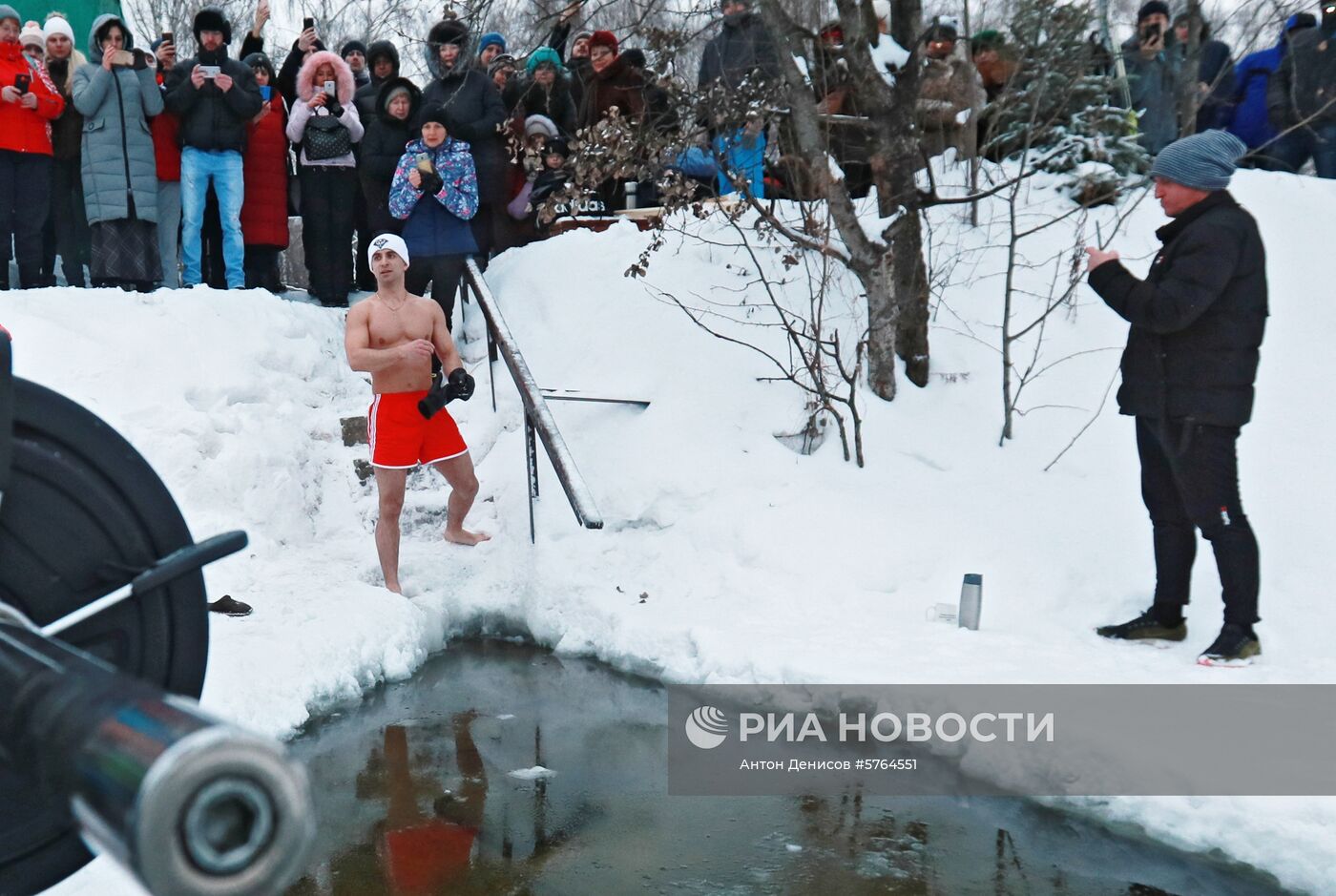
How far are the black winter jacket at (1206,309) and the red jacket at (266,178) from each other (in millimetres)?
5997

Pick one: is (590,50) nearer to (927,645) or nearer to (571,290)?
(571,290)

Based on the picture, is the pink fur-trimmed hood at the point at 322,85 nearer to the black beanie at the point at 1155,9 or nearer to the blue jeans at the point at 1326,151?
the black beanie at the point at 1155,9

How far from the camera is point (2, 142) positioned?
7.52 m

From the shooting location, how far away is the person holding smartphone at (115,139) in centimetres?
773

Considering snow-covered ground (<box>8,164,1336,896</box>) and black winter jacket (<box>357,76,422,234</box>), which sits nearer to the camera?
snow-covered ground (<box>8,164,1336,896</box>)

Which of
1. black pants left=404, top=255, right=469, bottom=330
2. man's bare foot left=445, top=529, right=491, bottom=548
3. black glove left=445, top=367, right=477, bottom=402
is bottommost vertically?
man's bare foot left=445, top=529, right=491, bottom=548

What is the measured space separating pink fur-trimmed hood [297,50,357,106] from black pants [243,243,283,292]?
114 cm

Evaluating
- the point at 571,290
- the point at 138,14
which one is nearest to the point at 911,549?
the point at 571,290

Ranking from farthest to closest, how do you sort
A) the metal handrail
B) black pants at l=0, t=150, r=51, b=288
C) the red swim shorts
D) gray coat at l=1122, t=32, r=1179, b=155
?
gray coat at l=1122, t=32, r=1179, b=155 < black pants at l=0, t=150, r=51, b=288 < the red swim shorts < the metal handrail

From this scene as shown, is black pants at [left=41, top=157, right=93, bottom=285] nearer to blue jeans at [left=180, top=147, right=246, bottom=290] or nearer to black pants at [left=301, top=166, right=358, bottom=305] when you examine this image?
blue jeans at [left=180, top=147, right=246, bottom=290]

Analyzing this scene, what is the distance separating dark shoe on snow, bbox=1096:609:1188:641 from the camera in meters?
4.92

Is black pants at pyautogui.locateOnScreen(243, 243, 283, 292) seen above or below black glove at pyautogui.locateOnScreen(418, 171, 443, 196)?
below

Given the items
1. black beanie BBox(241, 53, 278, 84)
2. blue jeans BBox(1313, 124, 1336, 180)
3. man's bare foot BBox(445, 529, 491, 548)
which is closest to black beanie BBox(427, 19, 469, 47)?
black beanie BBox(241, 53, 278, 84)

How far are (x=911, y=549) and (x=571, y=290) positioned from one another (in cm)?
376
